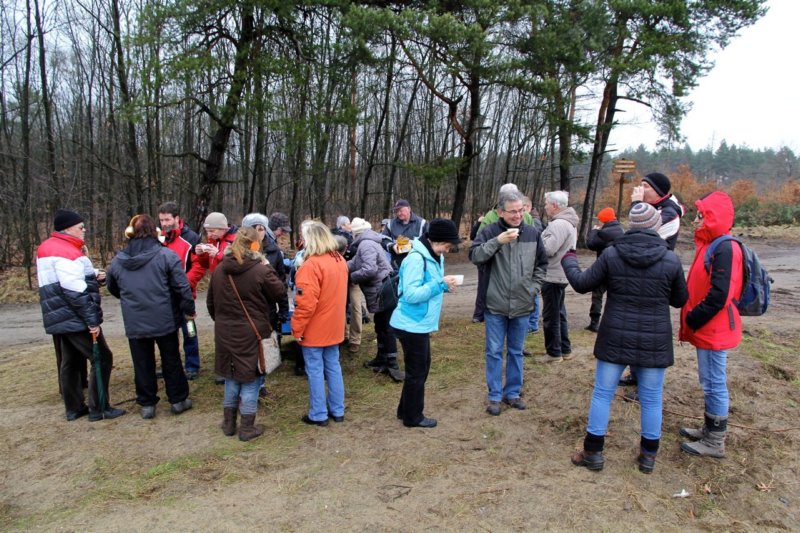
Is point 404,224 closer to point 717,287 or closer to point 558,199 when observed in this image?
point 558,199

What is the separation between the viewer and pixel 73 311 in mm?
4352

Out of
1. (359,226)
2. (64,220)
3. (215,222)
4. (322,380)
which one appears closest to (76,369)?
(64,220)

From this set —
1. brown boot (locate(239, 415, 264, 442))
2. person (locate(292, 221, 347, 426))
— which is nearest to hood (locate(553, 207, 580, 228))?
person (locate(292, 221, 347, 426))

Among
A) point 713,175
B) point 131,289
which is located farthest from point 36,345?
point 713,175

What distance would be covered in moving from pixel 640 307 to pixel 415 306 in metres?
1.72

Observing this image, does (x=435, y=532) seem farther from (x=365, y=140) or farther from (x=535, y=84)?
(x=365, y=140)

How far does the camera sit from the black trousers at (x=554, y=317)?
562 cm

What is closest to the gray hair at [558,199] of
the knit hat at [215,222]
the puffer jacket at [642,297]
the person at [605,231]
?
the person at [605,231]

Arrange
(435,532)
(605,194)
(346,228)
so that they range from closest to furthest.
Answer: (435,532), (346,228), (605,194)

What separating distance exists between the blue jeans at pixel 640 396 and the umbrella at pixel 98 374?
440 cm

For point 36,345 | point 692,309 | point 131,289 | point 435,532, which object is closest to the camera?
point 435,532

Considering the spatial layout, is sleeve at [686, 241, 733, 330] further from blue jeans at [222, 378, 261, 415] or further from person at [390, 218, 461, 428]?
blue jeans at [222, 378, 261, 415]

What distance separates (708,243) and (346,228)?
4.14 meters

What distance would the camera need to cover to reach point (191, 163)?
62.0 feet
